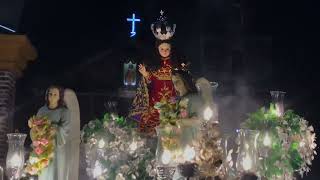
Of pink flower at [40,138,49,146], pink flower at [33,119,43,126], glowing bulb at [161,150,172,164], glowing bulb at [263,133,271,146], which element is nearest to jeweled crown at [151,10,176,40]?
glowing bulb at [263,133,271,146]

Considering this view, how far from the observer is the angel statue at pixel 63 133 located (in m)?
7.28

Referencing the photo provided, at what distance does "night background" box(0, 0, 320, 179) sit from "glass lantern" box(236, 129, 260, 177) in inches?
136

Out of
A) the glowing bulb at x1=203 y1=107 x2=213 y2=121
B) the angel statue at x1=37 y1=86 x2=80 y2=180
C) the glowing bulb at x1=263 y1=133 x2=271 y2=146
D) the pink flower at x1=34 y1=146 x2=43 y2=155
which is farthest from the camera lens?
the glowing bulb at x1=263 y1=133 x2=271 y2=146

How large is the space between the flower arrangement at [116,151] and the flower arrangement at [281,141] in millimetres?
1308

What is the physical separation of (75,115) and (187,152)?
164 cm

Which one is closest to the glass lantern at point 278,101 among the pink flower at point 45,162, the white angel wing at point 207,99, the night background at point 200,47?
the white angel wing at point 207,99

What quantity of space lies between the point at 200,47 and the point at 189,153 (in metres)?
4.37

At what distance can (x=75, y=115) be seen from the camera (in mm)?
7438

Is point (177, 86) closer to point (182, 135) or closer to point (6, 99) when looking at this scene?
point (182, 135)

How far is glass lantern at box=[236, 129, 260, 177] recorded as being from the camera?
6.69m

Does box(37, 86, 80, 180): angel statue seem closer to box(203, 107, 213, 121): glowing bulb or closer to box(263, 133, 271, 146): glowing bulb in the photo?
box(203, 107, 213, 121): glowing bulb

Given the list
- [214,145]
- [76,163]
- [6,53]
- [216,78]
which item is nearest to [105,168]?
[76,163]

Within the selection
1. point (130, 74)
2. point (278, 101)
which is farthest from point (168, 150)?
point (130, 74)

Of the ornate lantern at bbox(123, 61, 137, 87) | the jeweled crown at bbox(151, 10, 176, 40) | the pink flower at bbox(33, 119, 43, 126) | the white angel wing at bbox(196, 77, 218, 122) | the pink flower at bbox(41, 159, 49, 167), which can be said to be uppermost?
the jeweled crown at bbox(151, 10, 176, 40)
